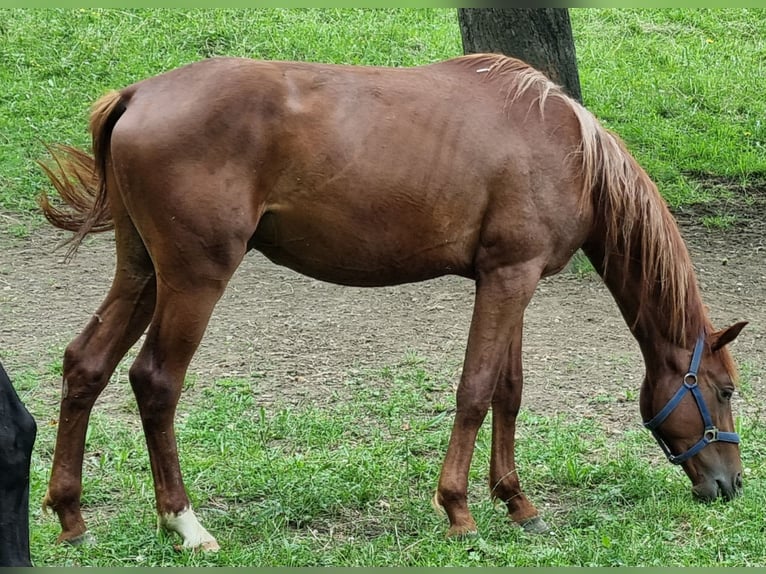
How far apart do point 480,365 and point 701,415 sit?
3.60 feet

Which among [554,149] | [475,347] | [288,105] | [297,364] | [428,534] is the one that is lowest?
[297,364]

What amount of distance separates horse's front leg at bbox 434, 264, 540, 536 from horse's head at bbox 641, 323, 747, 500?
87cm

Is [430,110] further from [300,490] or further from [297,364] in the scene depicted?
[297,364]

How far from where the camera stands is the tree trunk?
7.14 m

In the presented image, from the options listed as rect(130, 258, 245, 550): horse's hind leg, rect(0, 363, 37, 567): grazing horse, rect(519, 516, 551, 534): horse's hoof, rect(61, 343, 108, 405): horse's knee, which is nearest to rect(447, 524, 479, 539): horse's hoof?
rect(519, 516, 551, 534): horse's hoof

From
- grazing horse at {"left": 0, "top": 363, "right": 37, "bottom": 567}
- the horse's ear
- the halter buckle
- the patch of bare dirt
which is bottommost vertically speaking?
the patch of bare dirt

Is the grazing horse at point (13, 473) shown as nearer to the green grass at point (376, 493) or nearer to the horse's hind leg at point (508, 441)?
the green grass at point (376, 493)

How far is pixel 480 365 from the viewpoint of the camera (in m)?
4.21

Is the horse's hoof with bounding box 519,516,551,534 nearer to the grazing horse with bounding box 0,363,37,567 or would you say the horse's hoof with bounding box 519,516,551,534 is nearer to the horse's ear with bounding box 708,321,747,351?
the horse's ear with bounding box 708,321,747,351

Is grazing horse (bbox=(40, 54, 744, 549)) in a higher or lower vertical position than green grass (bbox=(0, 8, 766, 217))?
higher

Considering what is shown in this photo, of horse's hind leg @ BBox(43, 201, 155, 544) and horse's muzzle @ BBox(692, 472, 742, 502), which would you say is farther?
horse's muzzle @ BBox(692, 472, 742, 502)

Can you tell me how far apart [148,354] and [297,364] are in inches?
94.8

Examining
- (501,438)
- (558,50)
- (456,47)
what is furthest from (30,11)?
(501,438)

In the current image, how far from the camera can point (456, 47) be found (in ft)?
34.9
